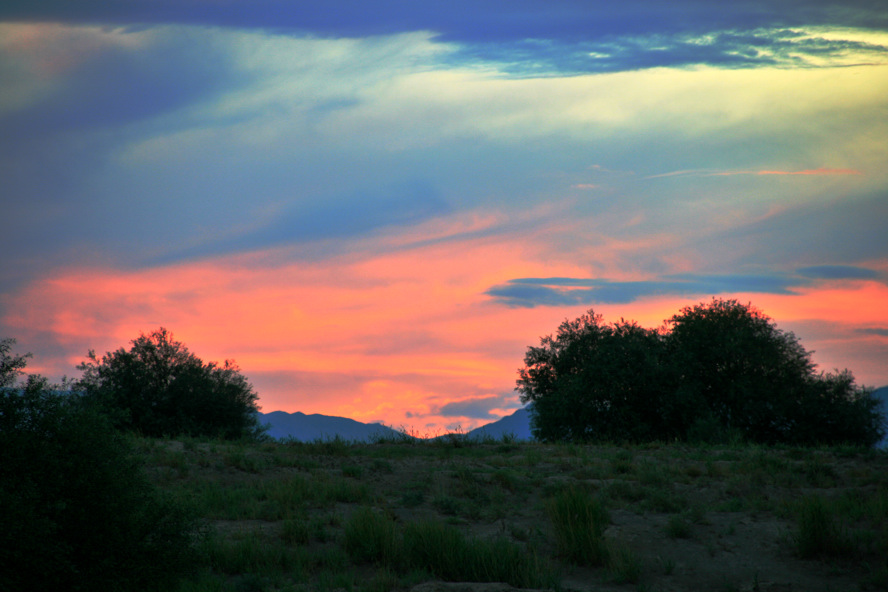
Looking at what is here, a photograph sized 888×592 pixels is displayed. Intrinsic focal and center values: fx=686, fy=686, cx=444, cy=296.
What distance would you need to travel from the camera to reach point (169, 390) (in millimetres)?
39906

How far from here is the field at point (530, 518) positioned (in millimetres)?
13234

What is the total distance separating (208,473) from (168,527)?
363 inches

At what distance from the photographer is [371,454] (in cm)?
2303

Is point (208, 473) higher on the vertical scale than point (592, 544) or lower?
higher

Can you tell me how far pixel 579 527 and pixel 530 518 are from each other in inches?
93.1

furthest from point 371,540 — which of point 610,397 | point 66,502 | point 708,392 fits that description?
point 708,392

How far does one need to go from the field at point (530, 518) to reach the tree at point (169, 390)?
17347mm

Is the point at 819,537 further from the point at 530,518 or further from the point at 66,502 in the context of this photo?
the point at 66,502

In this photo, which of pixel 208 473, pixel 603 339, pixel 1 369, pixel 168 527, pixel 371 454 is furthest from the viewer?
pixel 603 339

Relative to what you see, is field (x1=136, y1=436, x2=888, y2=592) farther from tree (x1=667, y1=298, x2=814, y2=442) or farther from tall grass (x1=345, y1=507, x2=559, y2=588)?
tree (x1=667, y1=298, x2=814, y2=442)

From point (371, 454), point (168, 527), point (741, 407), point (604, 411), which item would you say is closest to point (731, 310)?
point (741, 407)

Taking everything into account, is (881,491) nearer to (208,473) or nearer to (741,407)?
(208,473)

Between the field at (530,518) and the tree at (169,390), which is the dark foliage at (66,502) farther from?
the tree at (169,390)

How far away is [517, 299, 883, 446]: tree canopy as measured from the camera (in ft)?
131
